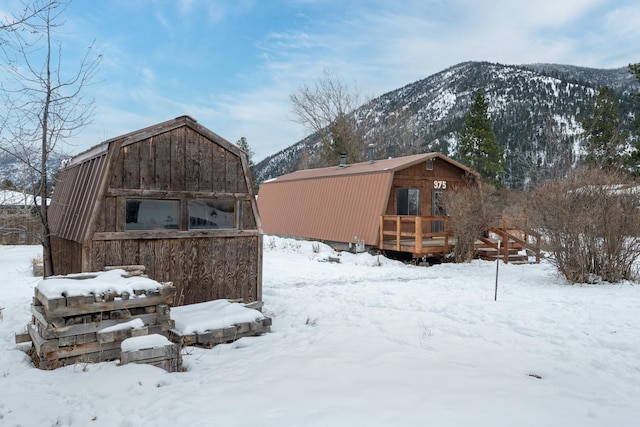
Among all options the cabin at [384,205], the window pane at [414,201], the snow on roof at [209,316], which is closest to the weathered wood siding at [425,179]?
the cabin at [384,205]

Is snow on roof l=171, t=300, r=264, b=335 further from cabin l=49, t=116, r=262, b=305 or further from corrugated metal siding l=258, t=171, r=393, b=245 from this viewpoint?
corrugated metal siding l=258, t=171, r=393, b=245

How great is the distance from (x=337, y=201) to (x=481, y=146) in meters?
22.3

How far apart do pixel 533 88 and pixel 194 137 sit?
113738 millimetres

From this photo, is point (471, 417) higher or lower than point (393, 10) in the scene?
lower

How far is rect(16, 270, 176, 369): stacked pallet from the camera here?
191 inches

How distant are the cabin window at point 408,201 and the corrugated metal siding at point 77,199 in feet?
35.9

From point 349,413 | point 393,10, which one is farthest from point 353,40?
point 349,413

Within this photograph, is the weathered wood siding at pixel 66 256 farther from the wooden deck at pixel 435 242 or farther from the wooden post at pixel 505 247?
the wooden post at pixel 505 247

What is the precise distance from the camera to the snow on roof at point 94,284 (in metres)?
4.97

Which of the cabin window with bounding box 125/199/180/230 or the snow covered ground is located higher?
the cabin window with bounding box 125/199/180/230

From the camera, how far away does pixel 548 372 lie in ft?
15.8

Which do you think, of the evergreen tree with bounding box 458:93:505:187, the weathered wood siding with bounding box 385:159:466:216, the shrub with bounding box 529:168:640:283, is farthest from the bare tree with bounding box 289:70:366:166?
the shrub with bounding box 529:168:640:283

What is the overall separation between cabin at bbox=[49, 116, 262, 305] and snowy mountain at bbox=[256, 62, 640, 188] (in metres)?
25.0

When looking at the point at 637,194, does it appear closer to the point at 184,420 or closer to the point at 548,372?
the point at 548,372
